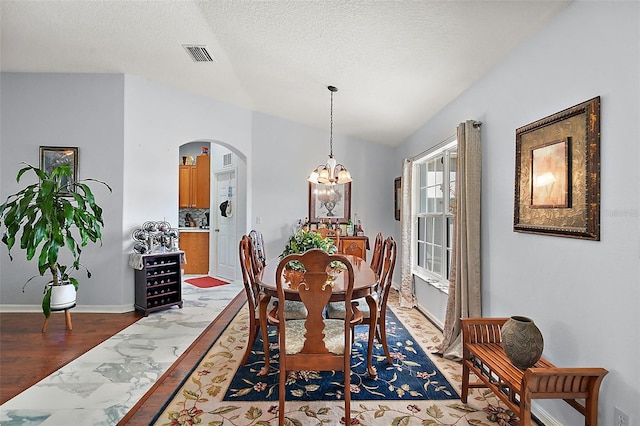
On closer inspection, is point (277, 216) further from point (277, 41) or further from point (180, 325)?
point (277, 41)

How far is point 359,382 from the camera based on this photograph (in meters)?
2.52

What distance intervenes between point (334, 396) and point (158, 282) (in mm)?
2915

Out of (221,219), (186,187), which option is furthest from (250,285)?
(186,187)

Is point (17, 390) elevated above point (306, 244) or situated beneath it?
situated beneath

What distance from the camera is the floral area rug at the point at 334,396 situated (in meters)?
2.08

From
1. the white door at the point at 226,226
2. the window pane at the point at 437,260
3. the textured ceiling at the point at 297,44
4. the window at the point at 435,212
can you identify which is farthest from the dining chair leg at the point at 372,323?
the white door at the point at 226,226

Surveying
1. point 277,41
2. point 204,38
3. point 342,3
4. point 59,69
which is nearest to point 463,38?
point 342,3

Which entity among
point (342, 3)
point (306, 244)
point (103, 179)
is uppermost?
point (342, 3)

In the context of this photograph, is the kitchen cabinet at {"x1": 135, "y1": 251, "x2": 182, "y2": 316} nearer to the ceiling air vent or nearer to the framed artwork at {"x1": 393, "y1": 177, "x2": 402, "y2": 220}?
the ceiling air vent

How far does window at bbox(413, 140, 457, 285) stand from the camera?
3.75 meters

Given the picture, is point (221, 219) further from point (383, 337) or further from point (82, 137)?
point (383, 337)

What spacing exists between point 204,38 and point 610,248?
359 centimetres

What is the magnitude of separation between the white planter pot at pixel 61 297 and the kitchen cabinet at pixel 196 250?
3.14 meters

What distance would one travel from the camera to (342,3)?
2.27 meters
